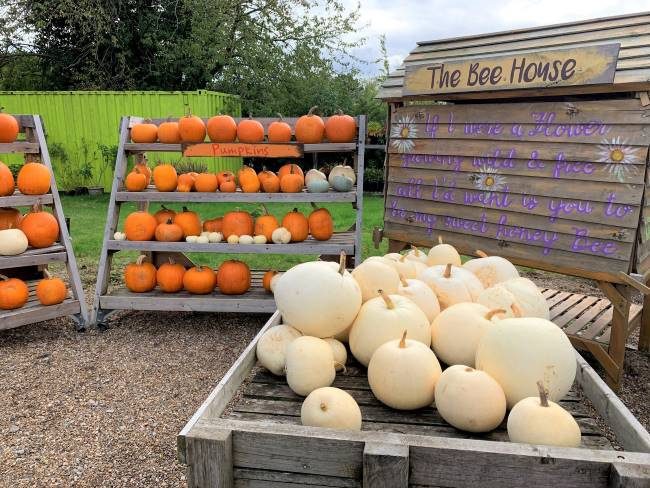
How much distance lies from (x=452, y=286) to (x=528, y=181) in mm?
2381

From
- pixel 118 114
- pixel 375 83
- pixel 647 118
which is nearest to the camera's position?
pixel 647 118

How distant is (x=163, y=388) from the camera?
144 inches

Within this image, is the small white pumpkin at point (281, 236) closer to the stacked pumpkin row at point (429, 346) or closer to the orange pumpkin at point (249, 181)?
the orange pumpkin at point (249, 181)

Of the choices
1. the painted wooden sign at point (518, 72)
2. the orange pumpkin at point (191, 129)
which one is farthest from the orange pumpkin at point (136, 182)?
the painted wooden sign at point (518, 72)

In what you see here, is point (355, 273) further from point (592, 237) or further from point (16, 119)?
point (16, 119)

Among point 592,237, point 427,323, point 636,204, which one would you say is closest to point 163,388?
point 427,323

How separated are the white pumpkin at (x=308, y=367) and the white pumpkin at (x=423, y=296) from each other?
399mm

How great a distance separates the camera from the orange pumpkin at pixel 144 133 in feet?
15.2

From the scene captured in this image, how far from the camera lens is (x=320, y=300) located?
1799mm

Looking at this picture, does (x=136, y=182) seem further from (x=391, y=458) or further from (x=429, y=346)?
(x=391, y=458)

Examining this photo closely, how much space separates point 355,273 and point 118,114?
12713 millimetres

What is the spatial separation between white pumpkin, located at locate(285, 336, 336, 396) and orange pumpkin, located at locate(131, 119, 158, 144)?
3475mm

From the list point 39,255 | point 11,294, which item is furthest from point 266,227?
point 11,294

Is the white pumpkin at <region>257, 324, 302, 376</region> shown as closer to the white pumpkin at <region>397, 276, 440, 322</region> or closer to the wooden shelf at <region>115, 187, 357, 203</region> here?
the white pumpkin at <region>397, 276, 440, 322</region>
